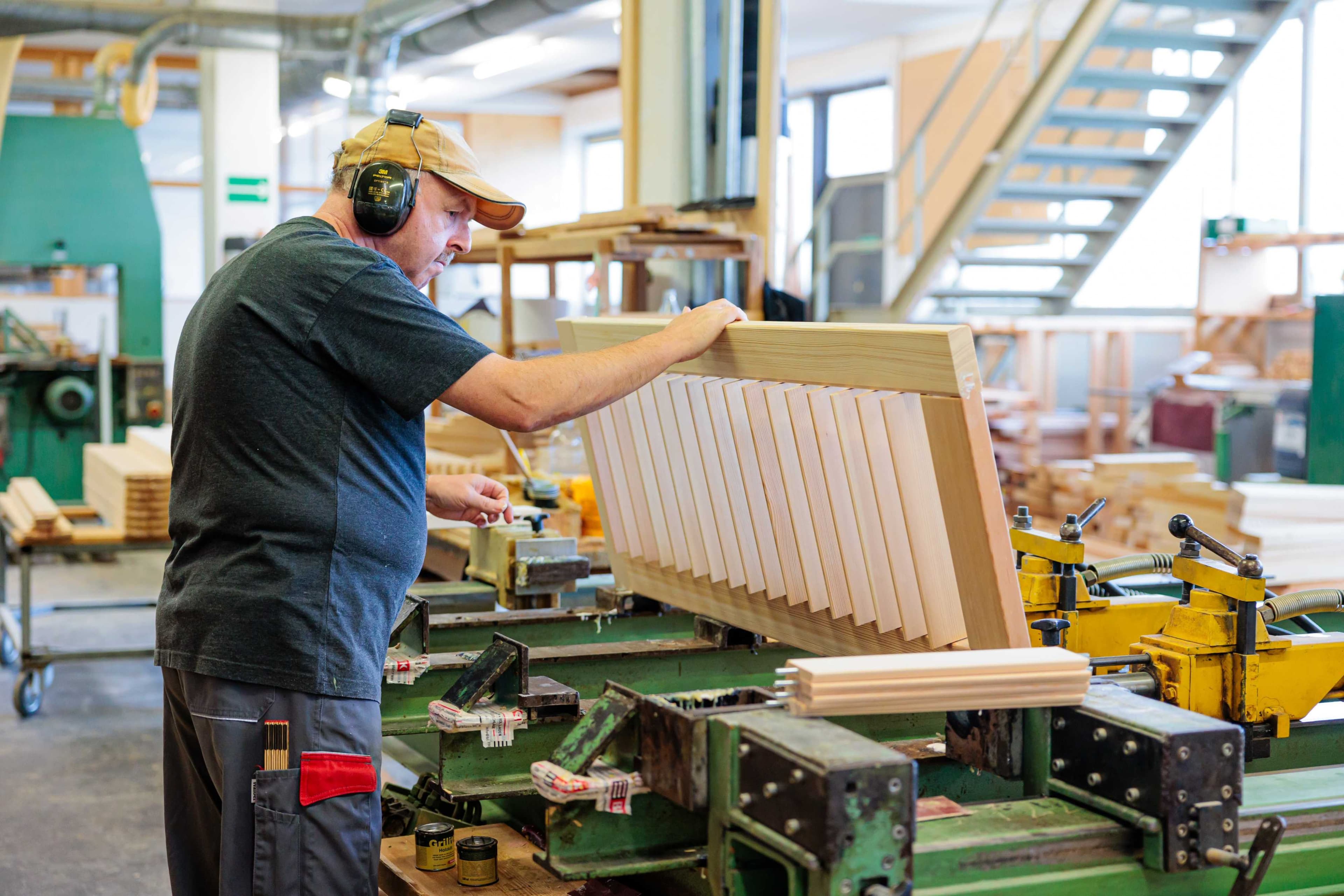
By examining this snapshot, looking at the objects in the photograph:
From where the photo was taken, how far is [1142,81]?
21.9 ft

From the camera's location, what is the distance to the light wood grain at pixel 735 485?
2.02m

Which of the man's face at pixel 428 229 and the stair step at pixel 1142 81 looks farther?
the stair step at pixel 1142 81

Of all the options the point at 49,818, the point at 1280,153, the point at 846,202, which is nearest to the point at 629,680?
the point at 49,818

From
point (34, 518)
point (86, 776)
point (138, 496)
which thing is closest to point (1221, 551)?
point (86, 776)

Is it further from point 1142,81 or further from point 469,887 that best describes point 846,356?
point 1142,81

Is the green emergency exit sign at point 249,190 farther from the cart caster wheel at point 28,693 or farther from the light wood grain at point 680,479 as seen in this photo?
the light wood grain at point 680,479

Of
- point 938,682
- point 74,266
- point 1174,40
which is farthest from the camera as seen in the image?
point 74,266

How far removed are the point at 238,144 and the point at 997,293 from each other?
573 cm

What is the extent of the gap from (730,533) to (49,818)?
258 centimetres

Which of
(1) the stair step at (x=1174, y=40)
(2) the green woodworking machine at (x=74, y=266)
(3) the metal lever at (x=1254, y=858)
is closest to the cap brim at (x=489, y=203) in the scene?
(3) the metal lever at (x=1254, y=858)

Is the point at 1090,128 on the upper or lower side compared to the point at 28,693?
upper

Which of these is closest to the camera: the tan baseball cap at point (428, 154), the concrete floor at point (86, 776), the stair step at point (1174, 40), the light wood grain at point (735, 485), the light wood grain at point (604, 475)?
the tan baseball cap at point (428, 154)

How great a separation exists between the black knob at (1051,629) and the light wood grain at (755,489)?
39cm

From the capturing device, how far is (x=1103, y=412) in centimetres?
808
